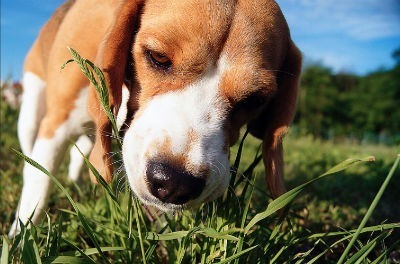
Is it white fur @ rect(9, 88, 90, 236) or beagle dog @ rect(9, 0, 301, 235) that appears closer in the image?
beagle dog @ rect(9, 0, 301, 235)

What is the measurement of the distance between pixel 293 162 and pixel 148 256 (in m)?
6.01

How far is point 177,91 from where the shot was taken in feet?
8.14

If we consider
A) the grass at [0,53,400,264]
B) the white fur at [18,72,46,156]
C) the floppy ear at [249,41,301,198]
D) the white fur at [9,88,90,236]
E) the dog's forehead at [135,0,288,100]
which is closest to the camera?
the grass at [0,53,400,264]

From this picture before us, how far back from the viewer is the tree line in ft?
189

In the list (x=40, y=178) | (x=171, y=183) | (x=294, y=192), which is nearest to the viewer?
(x=294, y=192)

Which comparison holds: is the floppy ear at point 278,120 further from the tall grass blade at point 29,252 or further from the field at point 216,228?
the tall grass blade at point 29,252

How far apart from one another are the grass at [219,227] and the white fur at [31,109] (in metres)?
0.41

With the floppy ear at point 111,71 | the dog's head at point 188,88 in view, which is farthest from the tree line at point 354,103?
the floppy ear at point 111,71

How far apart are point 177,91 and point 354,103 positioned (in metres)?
62.2

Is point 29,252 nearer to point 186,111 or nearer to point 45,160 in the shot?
point 186,111

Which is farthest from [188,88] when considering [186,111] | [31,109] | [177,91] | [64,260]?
[31,109]

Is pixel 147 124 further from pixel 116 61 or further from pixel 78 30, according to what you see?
pixel 78 30

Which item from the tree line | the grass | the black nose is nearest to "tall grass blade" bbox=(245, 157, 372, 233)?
the grass

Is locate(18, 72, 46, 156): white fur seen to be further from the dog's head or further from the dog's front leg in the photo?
the dog's head
